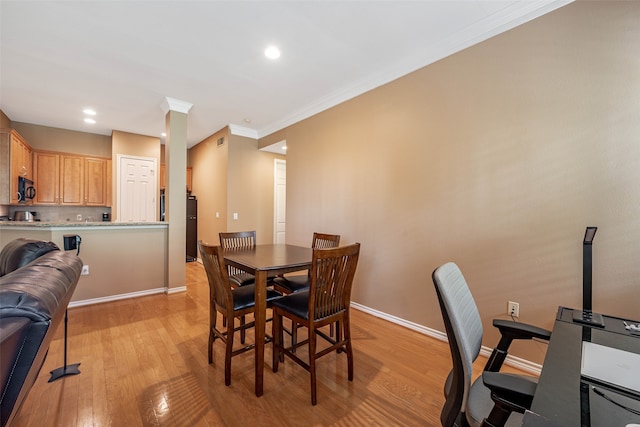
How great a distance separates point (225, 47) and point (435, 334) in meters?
3.33

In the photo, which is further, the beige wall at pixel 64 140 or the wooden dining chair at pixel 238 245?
the beige wall at pixel 64 140

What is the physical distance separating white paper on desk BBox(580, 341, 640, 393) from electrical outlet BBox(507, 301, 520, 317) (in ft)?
3.87

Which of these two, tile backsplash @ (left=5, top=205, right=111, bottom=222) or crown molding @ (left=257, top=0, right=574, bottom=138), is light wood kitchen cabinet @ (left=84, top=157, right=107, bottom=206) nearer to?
tile backsplash @ (left=5, top=205, right=111, bottom=222)

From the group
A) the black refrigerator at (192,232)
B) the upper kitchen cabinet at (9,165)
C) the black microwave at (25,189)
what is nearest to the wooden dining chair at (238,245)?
the black refrigerator at (192,232)

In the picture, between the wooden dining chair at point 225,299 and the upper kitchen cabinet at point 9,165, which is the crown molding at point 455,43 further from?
the upper kitchen cabinet at point 9,165

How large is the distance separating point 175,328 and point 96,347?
612 millimetres

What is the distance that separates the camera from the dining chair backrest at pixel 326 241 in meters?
2.81

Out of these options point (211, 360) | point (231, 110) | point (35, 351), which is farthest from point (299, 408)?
point (231, 110)

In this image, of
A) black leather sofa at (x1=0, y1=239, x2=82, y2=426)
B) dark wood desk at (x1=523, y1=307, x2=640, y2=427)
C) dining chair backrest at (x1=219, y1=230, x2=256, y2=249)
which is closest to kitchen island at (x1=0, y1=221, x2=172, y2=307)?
dining chair backrest at (x1=219, y1=230, x2=256, y2=249)

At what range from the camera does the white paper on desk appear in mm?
772

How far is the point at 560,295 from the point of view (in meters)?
1.87

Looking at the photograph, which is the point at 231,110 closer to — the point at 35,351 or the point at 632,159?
the point at 35,351

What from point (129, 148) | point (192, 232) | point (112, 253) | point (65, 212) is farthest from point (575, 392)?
point (65, 212)

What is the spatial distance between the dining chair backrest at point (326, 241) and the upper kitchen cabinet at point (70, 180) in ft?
15.9
